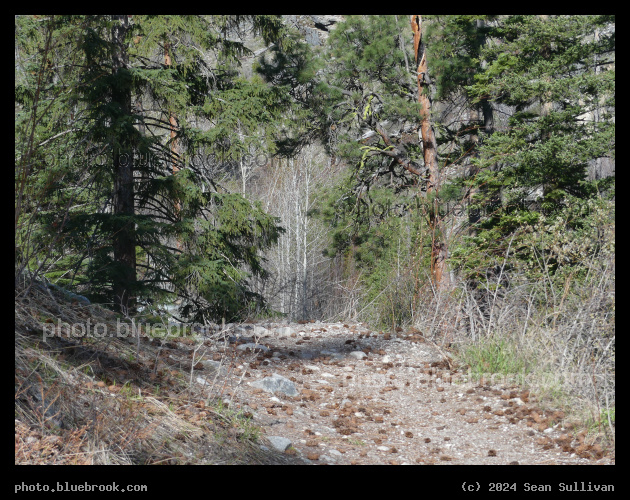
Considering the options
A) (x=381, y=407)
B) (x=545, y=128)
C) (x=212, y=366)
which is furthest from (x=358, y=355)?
(x=545, y=128)

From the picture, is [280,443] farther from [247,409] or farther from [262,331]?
[262,331]

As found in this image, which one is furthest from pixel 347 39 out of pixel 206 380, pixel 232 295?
pixel 206 380

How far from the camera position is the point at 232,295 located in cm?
847

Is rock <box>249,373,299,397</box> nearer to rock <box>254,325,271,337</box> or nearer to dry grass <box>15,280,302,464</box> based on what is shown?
dry grass <box>15,280,302,464</box>

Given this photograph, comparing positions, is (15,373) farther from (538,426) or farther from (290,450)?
(538,426)

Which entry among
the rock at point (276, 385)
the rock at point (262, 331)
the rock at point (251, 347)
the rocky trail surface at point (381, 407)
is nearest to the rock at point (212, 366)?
the rocky trail surface at point (381, 407)

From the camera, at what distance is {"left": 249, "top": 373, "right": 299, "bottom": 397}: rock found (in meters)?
4.80

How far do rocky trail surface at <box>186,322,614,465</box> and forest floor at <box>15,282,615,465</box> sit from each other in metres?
0.01

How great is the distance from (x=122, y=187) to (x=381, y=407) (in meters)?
5.76

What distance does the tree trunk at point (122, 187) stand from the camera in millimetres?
7842

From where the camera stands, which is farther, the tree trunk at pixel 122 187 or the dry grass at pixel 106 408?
the tree trunk at pixel 122 187

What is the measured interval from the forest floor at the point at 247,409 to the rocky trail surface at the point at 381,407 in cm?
1

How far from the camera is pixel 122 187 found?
858 centimetres

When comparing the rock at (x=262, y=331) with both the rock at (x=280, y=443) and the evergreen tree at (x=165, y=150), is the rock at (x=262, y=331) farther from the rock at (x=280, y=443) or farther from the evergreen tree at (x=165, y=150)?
the rock at (x=280, y=443)
